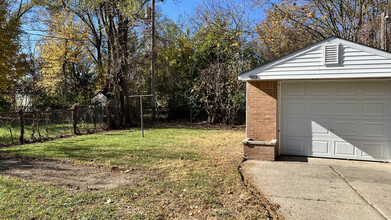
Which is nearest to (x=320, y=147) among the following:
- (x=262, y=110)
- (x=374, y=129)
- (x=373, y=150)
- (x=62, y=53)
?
(x=373, y=150)

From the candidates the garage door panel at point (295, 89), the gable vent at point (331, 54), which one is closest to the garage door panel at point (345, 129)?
the garage door panel at point (295, 89)

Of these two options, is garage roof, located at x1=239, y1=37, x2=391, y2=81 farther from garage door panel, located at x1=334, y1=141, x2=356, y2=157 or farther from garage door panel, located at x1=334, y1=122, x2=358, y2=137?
garage door panel, located at x1=334, y1=141, x2=356, y2=157

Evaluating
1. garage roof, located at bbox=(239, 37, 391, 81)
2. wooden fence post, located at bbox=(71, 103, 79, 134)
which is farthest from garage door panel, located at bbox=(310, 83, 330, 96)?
wooden fence post, located at bbox=(71, 103, 79, 134)

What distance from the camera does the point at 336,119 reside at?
6840 millimetres

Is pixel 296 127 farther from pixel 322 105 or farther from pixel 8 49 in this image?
pixel 8 49

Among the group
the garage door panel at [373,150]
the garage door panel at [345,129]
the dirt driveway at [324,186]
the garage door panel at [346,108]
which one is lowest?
the dirt driveway at [324,186]

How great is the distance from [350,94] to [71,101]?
685 inches

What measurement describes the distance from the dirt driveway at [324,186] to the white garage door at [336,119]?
16.1 inches

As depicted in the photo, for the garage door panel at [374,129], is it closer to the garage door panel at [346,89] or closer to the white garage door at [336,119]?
the white garage door at [336,119]

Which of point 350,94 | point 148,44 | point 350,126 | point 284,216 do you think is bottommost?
point 284,216

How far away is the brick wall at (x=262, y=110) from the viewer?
22.5 feet

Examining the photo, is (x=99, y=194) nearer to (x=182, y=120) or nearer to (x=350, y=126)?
(x=350, y=126)

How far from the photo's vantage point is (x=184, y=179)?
4992 millimetres

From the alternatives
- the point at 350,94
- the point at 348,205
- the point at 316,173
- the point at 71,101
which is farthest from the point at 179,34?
the point at 348,205
